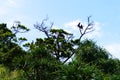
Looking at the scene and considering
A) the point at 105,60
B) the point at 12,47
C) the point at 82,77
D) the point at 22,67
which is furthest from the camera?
the point at 12,47

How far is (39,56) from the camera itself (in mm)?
11742

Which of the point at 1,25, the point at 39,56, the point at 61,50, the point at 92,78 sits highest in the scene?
the point at 1,25

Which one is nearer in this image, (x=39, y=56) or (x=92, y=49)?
(x=39, y=56)

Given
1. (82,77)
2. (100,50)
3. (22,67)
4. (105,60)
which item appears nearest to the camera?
(82,77)

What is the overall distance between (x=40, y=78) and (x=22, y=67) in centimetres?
66

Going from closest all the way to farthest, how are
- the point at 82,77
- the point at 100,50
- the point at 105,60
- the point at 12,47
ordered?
the point at 82,77, the point at 105,60, the point at 100,50, the point at 12,47

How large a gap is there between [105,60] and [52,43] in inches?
975

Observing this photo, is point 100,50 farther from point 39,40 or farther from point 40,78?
point 39,40

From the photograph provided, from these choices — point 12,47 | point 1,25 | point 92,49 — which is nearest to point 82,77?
point 92,49

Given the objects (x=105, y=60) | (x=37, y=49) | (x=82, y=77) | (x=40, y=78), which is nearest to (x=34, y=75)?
(x=40, y=78)

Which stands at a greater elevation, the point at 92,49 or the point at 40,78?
the point at 92,49

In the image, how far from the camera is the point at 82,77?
10.1 meters

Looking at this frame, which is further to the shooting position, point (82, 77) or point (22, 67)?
point (22, 67)

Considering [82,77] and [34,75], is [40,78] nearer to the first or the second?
[34,75]
